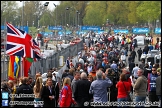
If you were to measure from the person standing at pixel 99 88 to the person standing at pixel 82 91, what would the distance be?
A: 213 millimetres

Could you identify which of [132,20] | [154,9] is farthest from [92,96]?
[132,20]

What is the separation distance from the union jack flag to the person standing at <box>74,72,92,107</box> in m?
6.41

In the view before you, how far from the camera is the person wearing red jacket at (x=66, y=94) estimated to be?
13844 millimetres

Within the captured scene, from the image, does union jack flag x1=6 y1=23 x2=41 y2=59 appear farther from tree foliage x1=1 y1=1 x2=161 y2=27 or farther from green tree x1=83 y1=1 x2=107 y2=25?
green tree x1=83 y1=1 x2=107 y2=25

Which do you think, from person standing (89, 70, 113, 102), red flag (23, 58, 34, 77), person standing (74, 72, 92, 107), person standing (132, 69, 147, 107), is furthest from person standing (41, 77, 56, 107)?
red flag (23, 58, 34, 77)

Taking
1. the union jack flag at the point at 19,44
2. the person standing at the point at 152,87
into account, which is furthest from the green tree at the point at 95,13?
the person standing at the point at 152,87

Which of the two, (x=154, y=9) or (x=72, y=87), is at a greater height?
(x=154, y=9)

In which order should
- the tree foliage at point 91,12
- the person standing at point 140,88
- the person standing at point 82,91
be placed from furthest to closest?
the tree foliage at point 91,12 → the person standing at point 140,88 → the person standing at point 82,91

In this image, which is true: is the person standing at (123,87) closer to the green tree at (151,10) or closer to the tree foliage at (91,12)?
the tree foliage at (91,12)

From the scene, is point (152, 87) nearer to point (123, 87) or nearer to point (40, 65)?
point (123, 87)

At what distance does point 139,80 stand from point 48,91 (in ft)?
7.98

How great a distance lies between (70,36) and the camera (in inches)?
3000

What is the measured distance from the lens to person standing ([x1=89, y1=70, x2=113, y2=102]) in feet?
46.5

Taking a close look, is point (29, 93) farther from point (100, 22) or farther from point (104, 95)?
point (100, 22)
